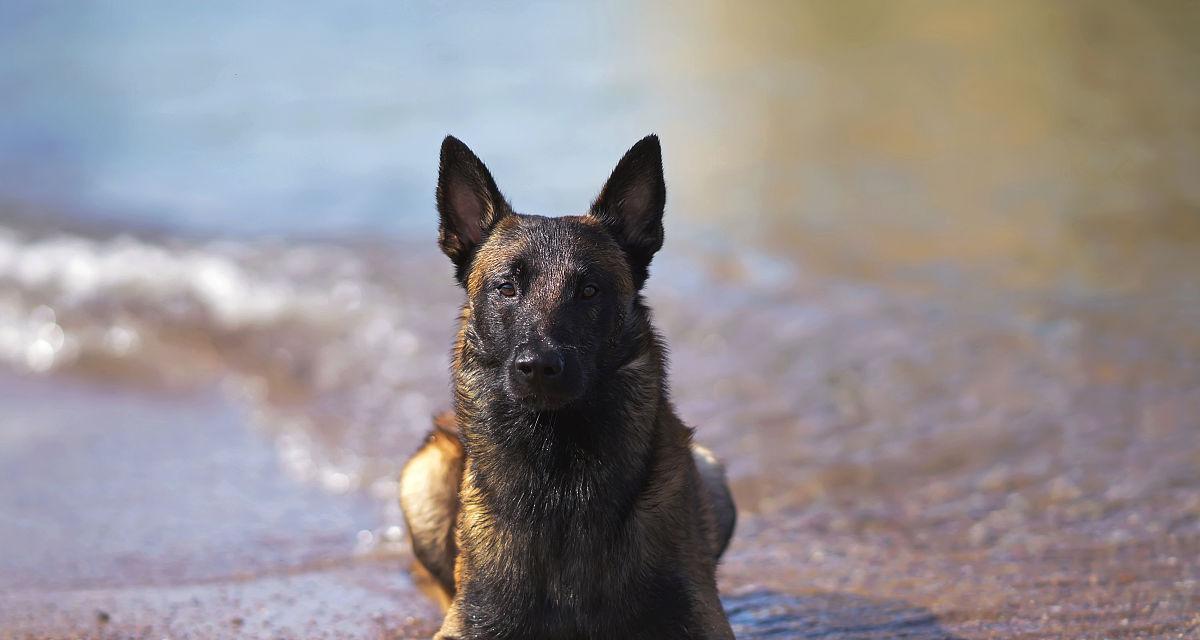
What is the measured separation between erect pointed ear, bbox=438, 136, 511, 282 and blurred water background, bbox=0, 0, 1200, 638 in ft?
5.71

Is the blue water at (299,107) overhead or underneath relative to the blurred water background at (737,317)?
overhead

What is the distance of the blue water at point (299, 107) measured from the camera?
14883 mm

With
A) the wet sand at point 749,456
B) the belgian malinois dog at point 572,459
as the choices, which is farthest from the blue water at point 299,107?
the belgian malinois dog at point 572,459

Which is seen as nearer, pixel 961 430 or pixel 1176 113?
pixel 961 430

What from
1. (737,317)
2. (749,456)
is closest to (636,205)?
(749,456)

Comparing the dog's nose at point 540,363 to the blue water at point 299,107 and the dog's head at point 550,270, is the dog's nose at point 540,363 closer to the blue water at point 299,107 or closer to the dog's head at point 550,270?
the dog's head at point 550,270

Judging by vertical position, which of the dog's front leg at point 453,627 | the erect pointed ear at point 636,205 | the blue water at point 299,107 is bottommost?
the dog's front leg at point 453,627

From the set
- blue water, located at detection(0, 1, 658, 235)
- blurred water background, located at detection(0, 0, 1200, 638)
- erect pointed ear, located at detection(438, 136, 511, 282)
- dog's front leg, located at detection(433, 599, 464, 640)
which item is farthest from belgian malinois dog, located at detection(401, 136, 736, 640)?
blue water, located at detection(0, 1, 658, 235)

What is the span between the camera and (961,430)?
7.99 meters

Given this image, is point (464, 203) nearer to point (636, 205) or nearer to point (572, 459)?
point (636, 205)

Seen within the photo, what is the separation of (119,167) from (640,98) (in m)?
6.90

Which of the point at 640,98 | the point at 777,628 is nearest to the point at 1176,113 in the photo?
the point at 640,98

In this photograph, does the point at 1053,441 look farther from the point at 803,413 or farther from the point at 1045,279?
the point at 1045,279

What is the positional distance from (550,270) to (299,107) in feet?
53.0
